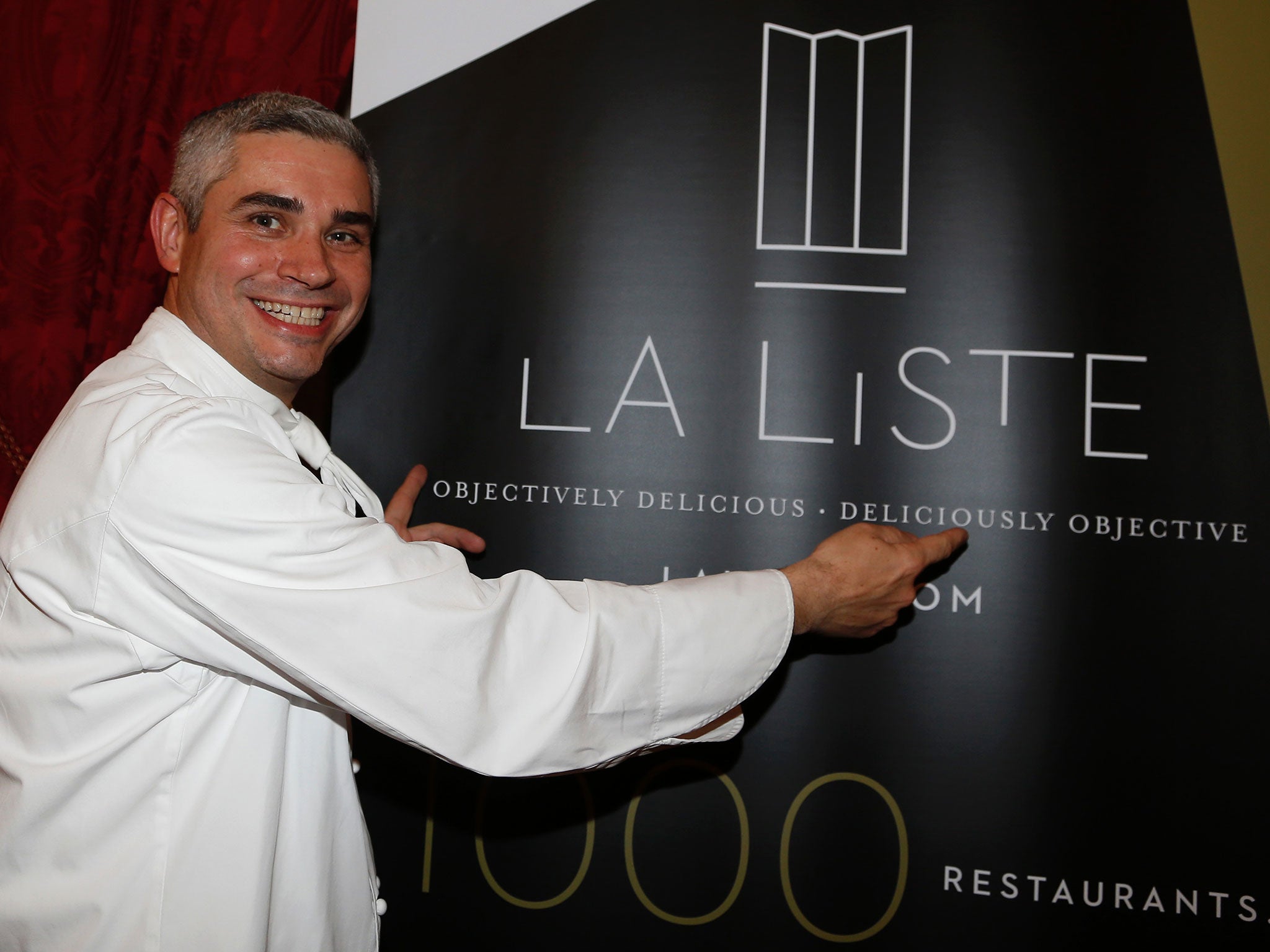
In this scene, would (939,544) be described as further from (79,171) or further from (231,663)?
(79,171)

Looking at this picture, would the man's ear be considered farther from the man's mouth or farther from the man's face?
the man's mouth

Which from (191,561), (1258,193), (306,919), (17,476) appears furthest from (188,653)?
(1258,193)

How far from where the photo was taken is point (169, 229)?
1271 millimetres

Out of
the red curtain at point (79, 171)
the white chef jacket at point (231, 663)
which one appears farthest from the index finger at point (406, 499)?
the red curtain at point (79, 171)

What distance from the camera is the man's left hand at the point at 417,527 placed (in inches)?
57.2

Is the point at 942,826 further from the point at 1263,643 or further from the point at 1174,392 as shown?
the point at 1174,392

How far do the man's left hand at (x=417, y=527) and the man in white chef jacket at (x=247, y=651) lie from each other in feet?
1.02

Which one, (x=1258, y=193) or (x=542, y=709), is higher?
(x=1258, y=193)

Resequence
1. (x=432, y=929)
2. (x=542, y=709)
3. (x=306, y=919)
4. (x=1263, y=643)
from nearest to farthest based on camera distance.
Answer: (x=542, y=709) → (x=306, y=919) → (x=1263, y=643) → (x=432, y=929)

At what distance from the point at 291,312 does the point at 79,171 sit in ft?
2.56

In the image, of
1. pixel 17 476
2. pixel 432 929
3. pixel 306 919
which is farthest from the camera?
pixel 17 476

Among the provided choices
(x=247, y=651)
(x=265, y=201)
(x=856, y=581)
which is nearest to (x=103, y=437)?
(x=247, y=651)

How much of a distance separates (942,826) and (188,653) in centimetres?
106

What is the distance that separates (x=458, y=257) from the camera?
1490 mm
